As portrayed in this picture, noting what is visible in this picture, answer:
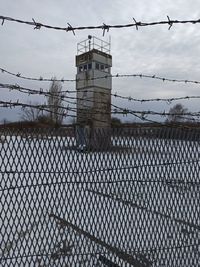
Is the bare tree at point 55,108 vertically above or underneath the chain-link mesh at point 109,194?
above

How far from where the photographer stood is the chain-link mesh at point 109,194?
11.8ft

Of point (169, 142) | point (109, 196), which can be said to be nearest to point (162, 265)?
point (109, 196)

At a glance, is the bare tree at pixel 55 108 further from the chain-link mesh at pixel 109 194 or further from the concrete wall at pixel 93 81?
the concrete wall at pixel 93 81

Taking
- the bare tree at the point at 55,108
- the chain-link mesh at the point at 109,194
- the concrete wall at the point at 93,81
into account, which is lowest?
the chain-link mesh at the point at 109,194

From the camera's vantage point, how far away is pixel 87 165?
3764mm

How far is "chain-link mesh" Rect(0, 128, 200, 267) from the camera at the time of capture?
141 inches

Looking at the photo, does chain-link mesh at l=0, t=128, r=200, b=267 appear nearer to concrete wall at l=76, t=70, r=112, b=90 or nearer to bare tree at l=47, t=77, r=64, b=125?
bare tree at l=47, t=77, r=64, b=125

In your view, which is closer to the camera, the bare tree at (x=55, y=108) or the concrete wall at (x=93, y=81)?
the bare tree at (x=55, y=108)

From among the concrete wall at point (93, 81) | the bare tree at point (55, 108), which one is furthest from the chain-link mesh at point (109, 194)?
the concrete wall at point (93, 81)

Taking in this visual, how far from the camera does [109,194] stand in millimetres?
4133

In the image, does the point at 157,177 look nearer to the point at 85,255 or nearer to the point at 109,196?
the point at 109,196

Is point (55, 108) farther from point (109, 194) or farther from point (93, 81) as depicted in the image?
point (93, 81)

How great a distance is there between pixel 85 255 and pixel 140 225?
0.80 meters

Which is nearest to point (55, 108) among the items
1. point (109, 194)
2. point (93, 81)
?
point (109, 194)
